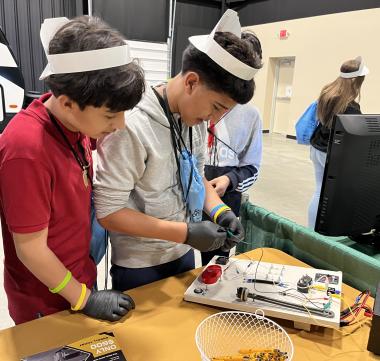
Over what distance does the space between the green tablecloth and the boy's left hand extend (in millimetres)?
117

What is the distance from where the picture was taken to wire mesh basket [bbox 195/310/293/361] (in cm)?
77

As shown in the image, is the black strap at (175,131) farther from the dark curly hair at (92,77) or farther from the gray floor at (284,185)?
the gray floor at (284,185)

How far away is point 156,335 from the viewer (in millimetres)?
813

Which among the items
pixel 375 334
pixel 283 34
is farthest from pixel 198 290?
pixel 283 34

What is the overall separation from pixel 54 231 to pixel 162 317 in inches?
12.9

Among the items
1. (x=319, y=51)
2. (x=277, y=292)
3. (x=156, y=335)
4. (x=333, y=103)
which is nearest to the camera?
(x=156, y=335)

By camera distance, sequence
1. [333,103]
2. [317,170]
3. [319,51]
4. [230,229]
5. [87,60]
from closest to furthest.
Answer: [87,60] → [230,229] → [333,103] → [317,170] → [319,51]

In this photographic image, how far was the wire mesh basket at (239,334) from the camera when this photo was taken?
773 millimetres

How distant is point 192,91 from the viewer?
900mm

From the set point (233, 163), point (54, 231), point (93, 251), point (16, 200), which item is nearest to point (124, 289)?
point (93, 251)

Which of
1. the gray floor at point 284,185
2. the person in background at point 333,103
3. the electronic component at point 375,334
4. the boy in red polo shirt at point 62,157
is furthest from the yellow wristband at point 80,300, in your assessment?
the person in background at point 333,103

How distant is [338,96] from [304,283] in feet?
5.73

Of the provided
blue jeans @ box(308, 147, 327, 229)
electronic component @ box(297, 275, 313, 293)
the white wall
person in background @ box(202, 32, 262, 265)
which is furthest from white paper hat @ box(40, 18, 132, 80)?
the white wall

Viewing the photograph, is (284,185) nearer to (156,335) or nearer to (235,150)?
(235,150)
